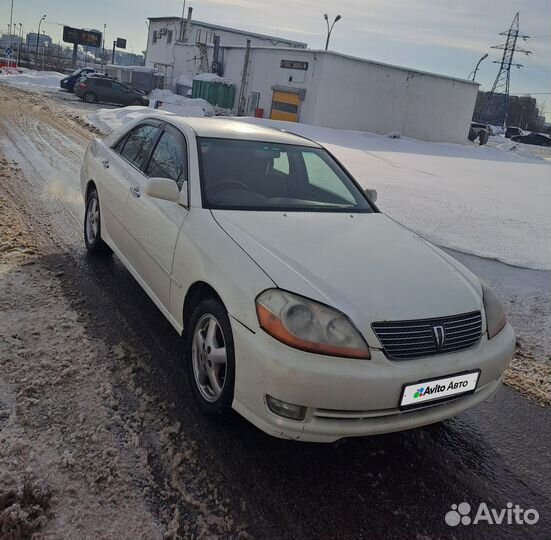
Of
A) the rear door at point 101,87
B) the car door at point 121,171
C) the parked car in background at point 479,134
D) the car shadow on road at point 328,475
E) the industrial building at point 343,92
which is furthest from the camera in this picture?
the parked car in background at point 479,134

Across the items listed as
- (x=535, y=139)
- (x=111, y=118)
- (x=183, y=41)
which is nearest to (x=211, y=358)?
(x=111, y=118)

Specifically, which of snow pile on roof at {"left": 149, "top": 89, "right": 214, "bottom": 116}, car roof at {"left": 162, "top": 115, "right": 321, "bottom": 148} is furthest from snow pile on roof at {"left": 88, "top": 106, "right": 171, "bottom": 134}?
car roof at {"left": 162, "top": 115, "right": 321, "bottom": 148}

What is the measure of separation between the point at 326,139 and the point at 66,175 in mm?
16253

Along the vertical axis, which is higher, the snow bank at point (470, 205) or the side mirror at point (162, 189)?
the side mirror at point (162, 189)

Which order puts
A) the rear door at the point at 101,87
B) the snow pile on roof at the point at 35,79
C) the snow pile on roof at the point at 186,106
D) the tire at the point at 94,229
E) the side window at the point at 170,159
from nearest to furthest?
the side window at the point at 170,159 → the tire at the point at 94,229 → the snow pile on roof at the point at 186,106 → the rear door at the point at 101,87 → the snow pile on roof at the point at 35,79

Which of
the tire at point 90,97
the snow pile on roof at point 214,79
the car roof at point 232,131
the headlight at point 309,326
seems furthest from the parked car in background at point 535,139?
the headlight at point 309,326

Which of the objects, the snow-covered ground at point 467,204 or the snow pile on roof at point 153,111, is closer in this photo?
the snow-covered ground at point 467,204

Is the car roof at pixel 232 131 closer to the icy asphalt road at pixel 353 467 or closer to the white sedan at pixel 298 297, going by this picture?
the white sedan at pixel 298 297

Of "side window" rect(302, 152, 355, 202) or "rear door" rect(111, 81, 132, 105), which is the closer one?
"side window" rect(302, 152, 355, 202)

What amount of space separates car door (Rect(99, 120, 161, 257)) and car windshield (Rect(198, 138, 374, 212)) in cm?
83

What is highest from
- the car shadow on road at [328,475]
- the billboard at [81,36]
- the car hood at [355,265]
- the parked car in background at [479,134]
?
the billboard at [81,36]

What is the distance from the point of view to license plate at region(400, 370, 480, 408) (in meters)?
2.59

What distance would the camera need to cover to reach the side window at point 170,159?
3.88m

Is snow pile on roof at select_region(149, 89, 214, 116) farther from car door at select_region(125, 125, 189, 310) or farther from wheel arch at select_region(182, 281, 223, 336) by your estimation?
wheel arch at select_region(182, 281, 223, 336)
